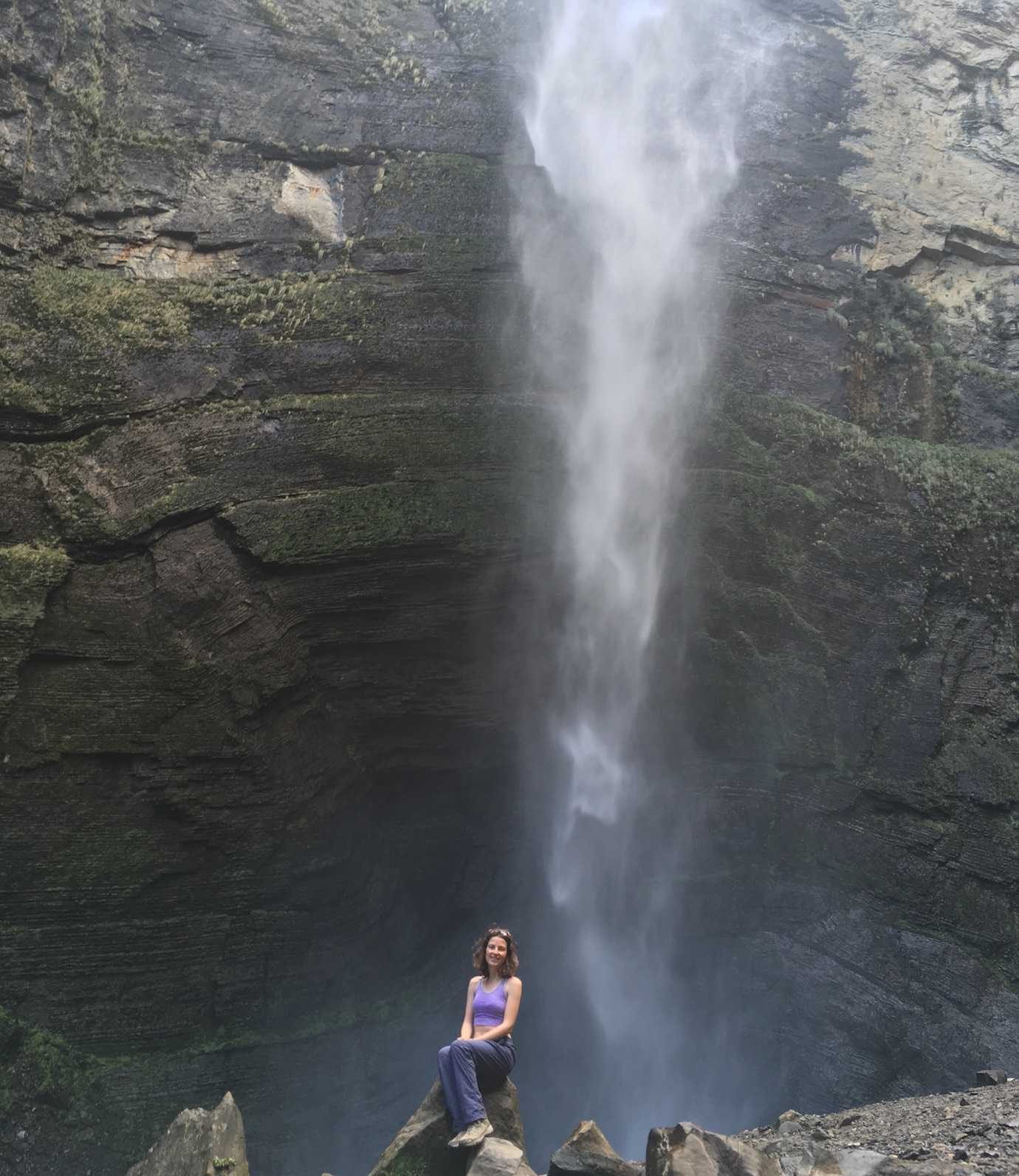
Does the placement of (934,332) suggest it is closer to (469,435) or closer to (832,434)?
(832,434)

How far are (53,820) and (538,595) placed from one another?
6.24 metres

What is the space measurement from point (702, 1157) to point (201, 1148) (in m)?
3.36

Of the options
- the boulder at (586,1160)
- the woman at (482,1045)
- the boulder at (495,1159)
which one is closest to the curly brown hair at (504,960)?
the woman at (482,1045)

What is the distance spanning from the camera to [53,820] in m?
10.6

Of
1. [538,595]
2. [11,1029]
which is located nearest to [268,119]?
[538,595]

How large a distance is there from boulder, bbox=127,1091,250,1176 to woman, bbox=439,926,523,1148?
Result: 1588 mm

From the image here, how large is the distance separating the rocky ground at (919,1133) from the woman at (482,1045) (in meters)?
2.12

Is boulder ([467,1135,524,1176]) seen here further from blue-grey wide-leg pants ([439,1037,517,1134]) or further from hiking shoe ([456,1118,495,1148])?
blue-grey wide-leg pants ([439,1037,517,1134])

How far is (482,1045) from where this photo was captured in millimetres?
6934

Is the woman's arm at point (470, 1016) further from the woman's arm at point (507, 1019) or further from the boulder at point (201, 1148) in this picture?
the boulder at point (201, 1148)

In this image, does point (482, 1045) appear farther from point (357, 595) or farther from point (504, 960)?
point (357, 595)

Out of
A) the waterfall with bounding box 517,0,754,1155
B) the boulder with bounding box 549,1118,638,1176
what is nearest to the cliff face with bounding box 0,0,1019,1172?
the waterfall with bounding box 517,0,754,1155

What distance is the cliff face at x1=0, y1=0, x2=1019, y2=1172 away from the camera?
11102mm

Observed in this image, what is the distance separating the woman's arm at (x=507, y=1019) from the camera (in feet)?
23.0
